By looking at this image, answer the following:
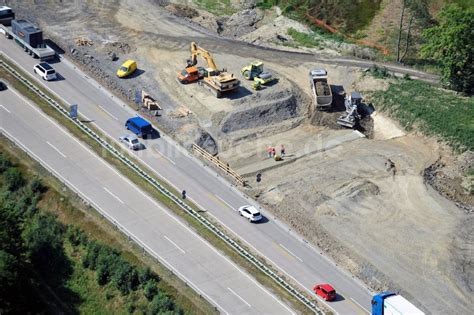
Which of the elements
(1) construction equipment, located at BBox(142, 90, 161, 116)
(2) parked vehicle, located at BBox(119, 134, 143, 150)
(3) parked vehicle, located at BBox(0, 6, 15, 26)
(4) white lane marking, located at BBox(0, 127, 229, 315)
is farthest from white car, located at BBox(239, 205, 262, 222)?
(3) parked vehicle, located at BBox(0, 6, 15, 26)

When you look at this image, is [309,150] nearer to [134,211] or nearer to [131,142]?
[131,142]

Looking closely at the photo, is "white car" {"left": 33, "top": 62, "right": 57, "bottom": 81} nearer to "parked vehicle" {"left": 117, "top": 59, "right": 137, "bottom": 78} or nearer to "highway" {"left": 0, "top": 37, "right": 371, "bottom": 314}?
"highway" {"left": 0, "top": 37, "right": 371, "bottom": 314}

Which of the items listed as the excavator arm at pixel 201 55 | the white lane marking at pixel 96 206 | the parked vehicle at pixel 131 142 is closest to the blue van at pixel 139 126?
the parked vehicle at pixel 131 142

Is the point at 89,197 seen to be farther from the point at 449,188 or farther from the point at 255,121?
the point at 449,188

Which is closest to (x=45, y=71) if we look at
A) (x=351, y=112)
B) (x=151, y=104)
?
(x=151, y=104)

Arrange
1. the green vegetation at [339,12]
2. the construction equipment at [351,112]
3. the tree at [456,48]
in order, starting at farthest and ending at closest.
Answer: the green vegetation at [339,12], the tree at [456,48], the construction equipment at [351,112]

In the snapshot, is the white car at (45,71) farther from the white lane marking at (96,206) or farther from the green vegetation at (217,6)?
the green vegetation at (217,6)
